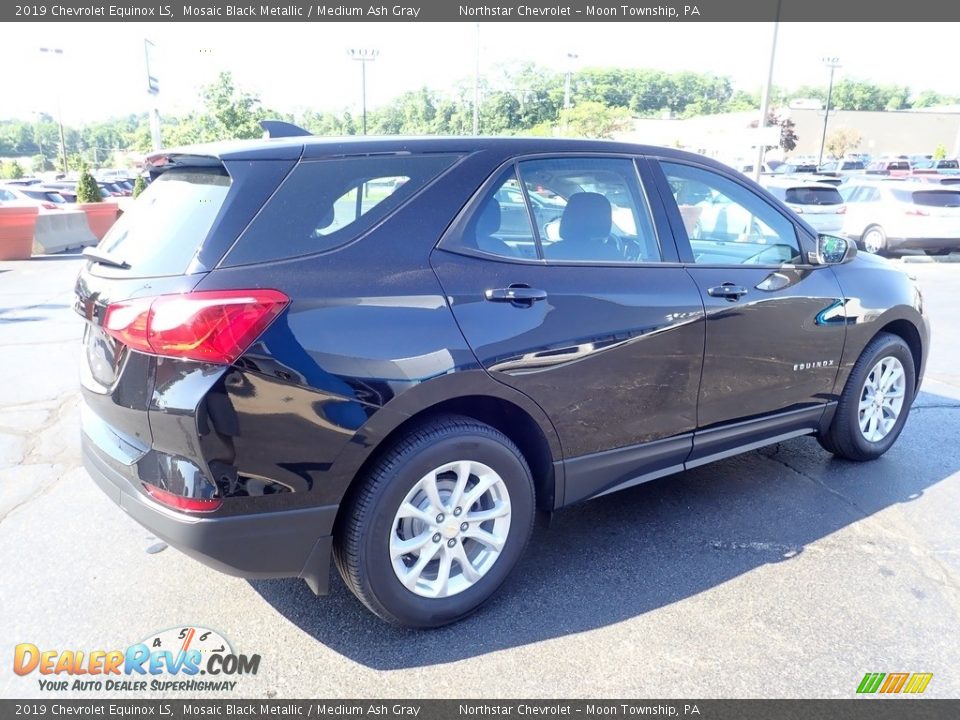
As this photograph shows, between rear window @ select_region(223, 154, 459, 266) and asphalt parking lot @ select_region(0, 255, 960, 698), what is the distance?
4.88 feet

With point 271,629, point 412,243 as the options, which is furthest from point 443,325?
point 271,629

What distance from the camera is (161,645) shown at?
8.98 ft

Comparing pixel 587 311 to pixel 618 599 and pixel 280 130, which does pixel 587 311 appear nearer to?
pixel 618 599

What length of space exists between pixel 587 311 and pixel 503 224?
49 cm

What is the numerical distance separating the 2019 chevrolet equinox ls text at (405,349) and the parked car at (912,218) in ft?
45.5

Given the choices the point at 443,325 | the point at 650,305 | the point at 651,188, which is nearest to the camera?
the point at 443,325

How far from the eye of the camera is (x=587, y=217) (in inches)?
130

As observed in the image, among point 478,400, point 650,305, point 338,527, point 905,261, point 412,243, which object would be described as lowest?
point 905,261

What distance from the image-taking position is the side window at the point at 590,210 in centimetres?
310

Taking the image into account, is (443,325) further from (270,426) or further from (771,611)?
(771,611)

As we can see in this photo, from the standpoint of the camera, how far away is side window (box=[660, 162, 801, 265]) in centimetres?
369

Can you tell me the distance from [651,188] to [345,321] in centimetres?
174

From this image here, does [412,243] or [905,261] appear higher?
[412,243]

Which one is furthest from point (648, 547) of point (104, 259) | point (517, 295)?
point (104, 259)
